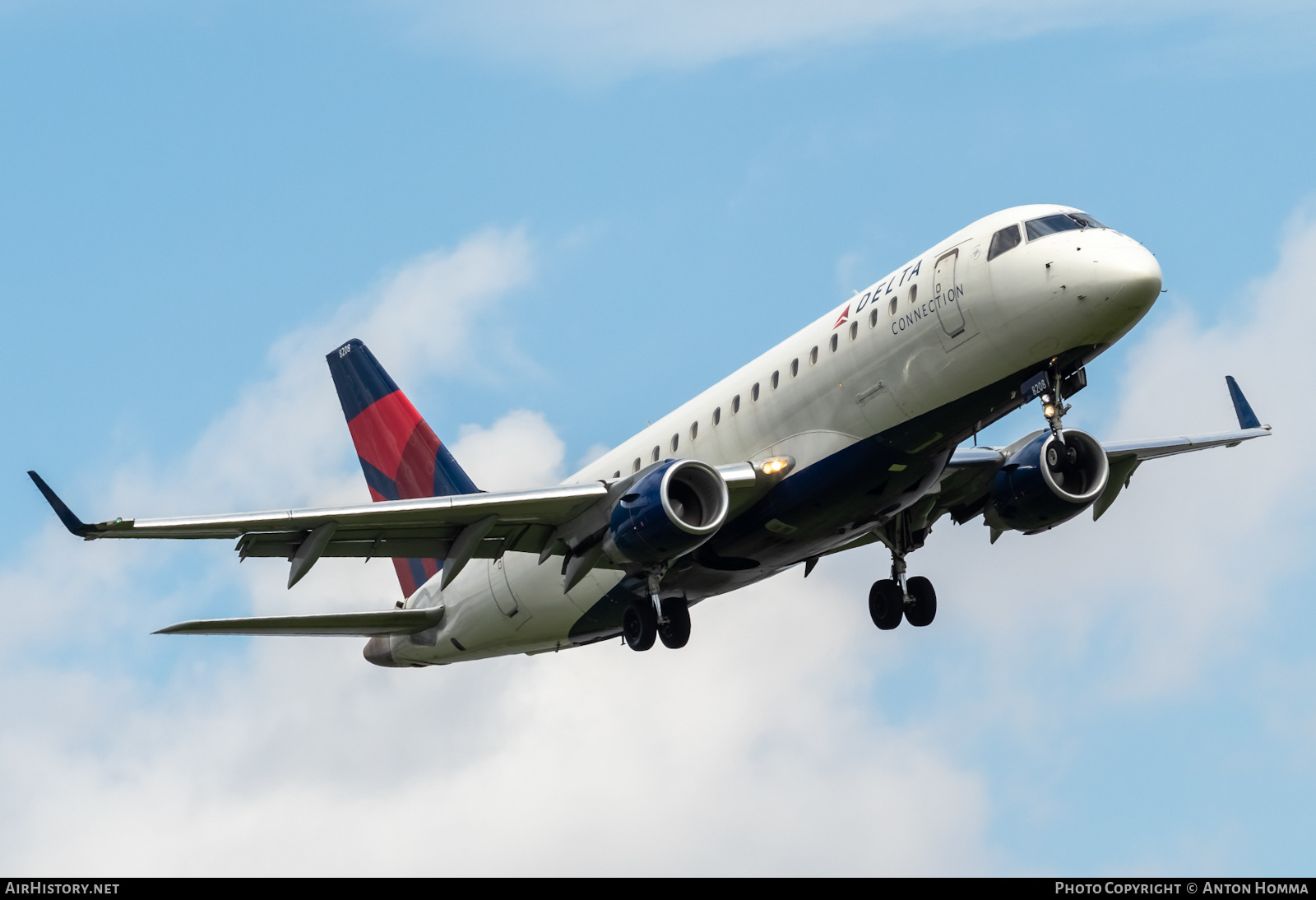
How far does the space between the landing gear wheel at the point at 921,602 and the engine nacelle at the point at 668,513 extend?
6819 mm

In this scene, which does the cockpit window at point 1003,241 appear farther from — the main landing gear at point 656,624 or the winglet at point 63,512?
the winglet at point 63,512

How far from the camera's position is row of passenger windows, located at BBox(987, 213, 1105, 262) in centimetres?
2809

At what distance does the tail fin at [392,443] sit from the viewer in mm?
41034

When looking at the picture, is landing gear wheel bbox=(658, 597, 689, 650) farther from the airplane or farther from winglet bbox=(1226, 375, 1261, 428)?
winglet bbox=(1226, 375, 1261, 428)

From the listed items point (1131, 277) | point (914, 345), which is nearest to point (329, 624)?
point (914, 345)

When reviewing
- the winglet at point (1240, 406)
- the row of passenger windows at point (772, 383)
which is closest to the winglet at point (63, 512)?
the row of passenger windows at point (772, 383)

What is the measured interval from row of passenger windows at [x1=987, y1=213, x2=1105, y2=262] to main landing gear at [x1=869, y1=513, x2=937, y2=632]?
8.21 meters

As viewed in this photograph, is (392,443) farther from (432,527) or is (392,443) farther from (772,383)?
(772,383)

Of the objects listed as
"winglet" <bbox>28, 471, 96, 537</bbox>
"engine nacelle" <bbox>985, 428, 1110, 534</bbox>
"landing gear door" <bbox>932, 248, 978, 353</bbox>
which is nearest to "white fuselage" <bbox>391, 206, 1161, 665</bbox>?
"landing gear door" <bbox>932, 248, 978, 353</bbox>

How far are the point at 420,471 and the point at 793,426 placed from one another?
1377cm

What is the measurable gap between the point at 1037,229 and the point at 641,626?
10.7 meters

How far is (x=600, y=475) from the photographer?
1415 inches

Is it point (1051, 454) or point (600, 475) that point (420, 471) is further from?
point (1051, 454)

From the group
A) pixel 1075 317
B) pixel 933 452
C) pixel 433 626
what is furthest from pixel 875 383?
pixel 433 626
